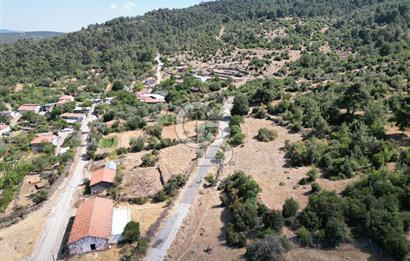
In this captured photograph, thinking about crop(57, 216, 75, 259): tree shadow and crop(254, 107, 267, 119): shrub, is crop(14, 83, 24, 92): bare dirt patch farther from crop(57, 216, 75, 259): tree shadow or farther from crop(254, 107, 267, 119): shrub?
crop(57, 216, 75, 259): tree shadow

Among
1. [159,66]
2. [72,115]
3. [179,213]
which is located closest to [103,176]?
[179,213]

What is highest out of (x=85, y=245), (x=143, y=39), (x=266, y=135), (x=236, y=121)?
(x=143, y=39)

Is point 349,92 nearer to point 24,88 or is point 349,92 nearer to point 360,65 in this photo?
point 360,65

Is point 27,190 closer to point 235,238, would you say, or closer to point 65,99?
point 235,238

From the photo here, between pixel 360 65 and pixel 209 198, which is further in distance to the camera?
pixel 360 65

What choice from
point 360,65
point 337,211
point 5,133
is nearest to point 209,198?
point 337,211

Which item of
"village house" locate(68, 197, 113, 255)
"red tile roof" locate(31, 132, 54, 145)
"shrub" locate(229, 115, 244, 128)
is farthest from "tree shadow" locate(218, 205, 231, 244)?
"red tile roof" locate(31, 132, 54, 145)
